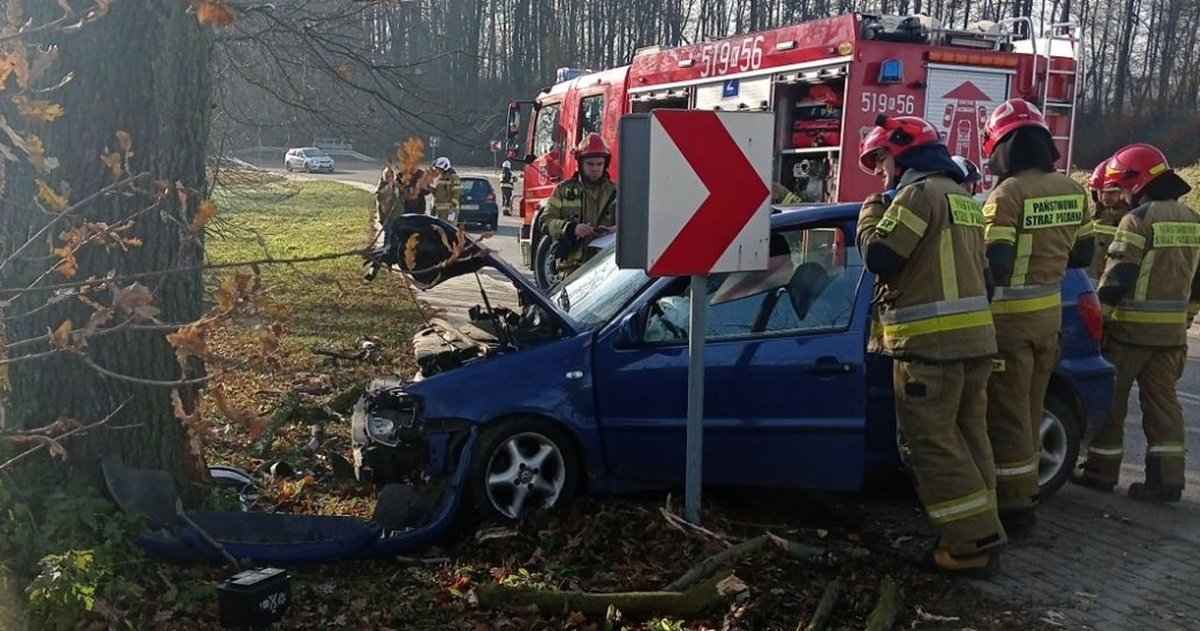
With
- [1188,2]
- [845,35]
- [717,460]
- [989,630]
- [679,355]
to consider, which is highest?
[1188,2]

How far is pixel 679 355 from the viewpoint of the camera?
5.12 m

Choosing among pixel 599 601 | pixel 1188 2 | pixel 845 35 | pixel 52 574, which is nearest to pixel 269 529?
pixel 52 574

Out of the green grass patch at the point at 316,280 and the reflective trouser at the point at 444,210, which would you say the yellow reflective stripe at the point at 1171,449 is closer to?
the green grass patch at the point at 316,280

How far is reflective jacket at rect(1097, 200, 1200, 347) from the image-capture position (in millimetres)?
6070

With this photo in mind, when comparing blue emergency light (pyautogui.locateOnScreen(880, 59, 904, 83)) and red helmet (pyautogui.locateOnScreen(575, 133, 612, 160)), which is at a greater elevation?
blue emergency light (pyautogui.locateOnScreen(880, 59, 904, 83))

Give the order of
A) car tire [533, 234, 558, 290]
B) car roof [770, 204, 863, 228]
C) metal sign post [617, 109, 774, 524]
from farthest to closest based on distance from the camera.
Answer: car tire [533, 234, 558, 290], car roof [770, 204, 863, 228], metal sign post [617, 109, 774, 524]

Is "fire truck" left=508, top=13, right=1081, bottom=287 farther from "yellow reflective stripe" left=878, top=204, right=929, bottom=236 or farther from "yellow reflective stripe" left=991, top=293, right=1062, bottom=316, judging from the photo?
"yellow reflective stripe" left=878, top=204, right=929, bottom=236

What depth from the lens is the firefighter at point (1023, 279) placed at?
5.05 metres

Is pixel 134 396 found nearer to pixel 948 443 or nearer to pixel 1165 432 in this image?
pixel 948 443

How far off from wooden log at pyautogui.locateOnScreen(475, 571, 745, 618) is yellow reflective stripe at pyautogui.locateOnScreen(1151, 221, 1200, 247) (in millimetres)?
3553

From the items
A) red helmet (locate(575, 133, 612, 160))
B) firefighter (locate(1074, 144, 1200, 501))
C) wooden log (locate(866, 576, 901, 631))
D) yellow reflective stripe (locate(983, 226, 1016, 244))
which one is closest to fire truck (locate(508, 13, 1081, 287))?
red helmet (locate(575, 133, 612, 160))

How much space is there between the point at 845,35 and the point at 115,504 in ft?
25.1

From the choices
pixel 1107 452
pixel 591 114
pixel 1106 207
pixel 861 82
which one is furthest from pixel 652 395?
pixel 591 114

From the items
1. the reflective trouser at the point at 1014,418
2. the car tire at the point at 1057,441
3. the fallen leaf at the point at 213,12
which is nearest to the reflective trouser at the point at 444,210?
the car tire at the point at 1057,441
